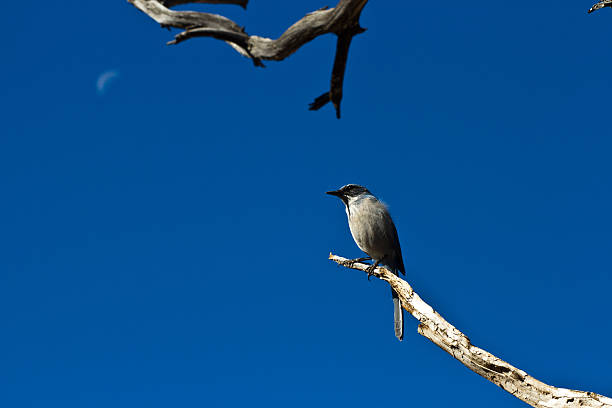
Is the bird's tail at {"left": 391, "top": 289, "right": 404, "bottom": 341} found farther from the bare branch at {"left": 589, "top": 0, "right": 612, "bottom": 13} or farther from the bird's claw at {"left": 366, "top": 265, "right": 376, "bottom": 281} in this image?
the bare branch at {"left": 589, "top": 0, "right": 612, "bottom": 13}

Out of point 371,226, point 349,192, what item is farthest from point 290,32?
point 349,192

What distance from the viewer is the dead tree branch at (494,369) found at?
498cm

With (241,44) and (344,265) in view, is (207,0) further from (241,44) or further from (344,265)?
(344,265)

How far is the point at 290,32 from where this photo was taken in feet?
15.4

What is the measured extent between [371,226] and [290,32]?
4468 millimetres

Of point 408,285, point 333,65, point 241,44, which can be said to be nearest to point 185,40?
point 241,44

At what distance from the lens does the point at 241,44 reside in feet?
15.9

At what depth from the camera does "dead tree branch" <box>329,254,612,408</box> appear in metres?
4.98

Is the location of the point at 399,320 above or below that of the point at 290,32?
below

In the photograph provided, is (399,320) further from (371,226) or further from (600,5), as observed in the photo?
(600,5)

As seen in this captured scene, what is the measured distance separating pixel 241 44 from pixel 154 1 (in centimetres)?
105

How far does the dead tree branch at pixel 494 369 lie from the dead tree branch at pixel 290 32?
2680 millimetres

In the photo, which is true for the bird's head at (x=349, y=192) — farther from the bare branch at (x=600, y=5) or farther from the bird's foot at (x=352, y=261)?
the bare branch at (x=600, y=5)

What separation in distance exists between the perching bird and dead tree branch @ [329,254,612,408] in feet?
7.24
